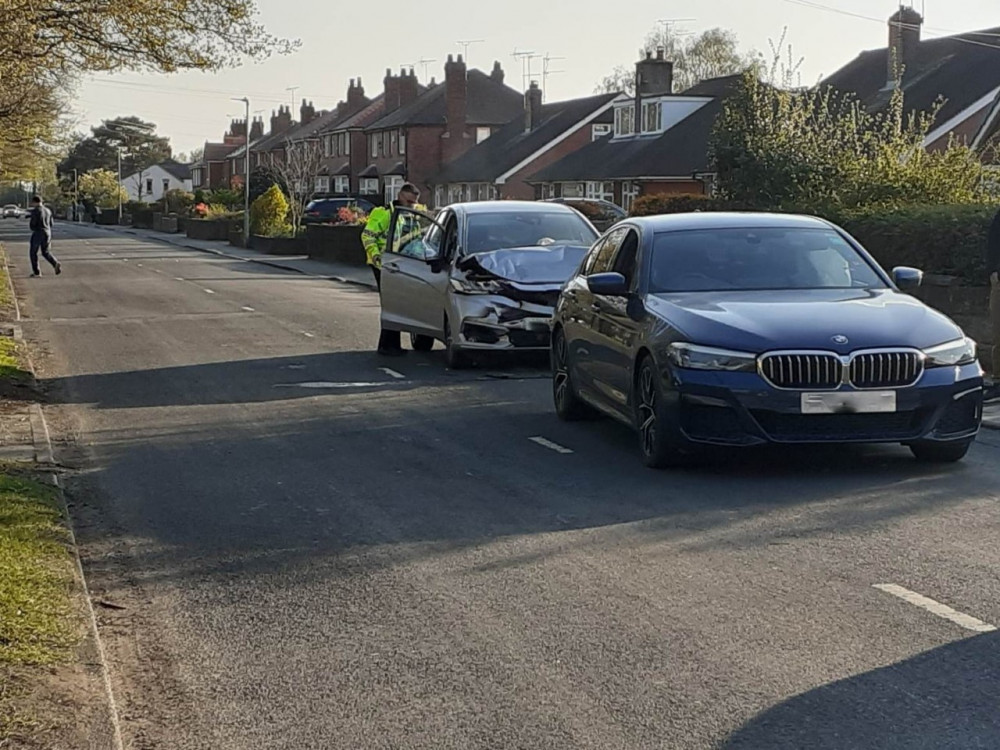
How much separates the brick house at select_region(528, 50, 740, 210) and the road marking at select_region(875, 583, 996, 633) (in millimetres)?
48878

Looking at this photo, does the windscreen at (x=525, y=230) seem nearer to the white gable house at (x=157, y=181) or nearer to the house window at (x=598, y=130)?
the house window at (x=598, y=130)

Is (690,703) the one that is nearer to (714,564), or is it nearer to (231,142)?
(714,564)

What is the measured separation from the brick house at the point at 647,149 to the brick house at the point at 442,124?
1931 cm

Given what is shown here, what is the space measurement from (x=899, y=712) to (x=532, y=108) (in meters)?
79.1

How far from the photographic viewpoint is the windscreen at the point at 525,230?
17.0m

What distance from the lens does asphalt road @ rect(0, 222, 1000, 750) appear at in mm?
5238

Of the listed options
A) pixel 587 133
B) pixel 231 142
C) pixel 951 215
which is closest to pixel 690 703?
pixel 951 215

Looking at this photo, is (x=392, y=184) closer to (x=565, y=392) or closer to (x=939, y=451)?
(x=565, y=392)

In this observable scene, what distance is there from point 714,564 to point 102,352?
1312cm

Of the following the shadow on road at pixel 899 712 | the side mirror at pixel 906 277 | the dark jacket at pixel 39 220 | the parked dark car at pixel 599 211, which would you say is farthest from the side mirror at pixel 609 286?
the dark jacket at pixel 39 220

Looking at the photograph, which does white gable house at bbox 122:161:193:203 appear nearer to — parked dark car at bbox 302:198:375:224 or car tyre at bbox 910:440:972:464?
parked dark car at bbox 302:198:375:224

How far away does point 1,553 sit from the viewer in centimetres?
704

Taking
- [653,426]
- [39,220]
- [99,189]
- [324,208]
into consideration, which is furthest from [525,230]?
[99,189]

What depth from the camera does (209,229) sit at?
75.3 metres
